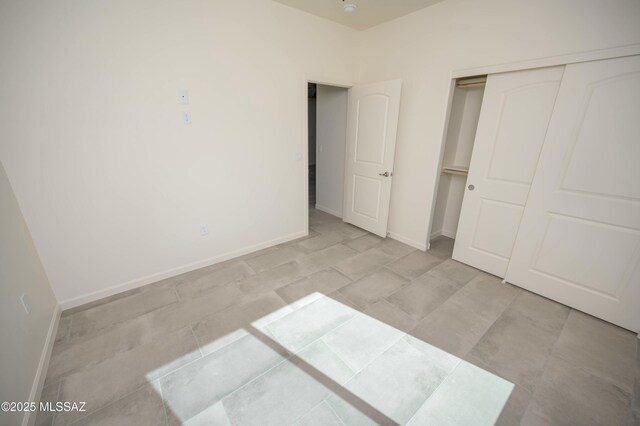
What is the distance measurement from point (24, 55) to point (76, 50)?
0.95ft

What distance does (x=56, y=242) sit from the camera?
6.81 feet

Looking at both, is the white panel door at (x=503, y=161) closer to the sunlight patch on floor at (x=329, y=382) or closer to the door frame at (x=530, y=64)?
the door frame at (x=530, y=64)

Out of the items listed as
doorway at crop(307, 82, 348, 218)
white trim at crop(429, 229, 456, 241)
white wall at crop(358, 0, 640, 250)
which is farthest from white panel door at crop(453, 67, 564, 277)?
doorway at crop(307, 82, 348, 218)

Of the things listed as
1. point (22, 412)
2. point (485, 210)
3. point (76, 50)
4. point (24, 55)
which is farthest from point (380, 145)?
point (22, 412)

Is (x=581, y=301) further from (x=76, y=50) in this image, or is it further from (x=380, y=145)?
(x=76, y=50)

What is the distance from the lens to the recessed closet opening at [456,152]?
10.2ft

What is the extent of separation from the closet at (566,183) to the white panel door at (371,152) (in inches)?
39.4

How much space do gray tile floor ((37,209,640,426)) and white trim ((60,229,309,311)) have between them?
0.30ft

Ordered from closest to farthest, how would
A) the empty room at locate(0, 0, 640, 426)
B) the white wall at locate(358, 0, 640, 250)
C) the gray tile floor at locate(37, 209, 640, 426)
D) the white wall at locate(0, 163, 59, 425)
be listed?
1. the white wall at locate(0, 163, 59, 425)
2. the gray tile floor at locate(37, 209, 640, 426)
3. the empty room at locate(0, 0, 640, 426)
4. the white wall at locate(358, 0, 640, 250)

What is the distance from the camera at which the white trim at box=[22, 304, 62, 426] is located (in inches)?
52.4

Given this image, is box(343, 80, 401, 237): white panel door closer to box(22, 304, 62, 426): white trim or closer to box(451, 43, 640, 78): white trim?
box(451, 43, 640, 78): white trim

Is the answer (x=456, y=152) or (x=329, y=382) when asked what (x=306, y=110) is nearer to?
(x=456, y=152)

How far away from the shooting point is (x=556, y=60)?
6.66 feet

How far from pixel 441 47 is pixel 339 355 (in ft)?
10.4
